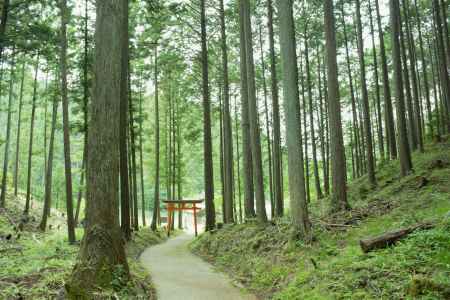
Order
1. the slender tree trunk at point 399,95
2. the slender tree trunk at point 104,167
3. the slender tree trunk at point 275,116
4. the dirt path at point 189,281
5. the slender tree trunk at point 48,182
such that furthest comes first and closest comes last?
the slender tree trunk at point 48,182 → the slender tree trunk at point 275,116 → the slender tree trunk at point 399,95 → the dirt path at point 189,281 → the slender tree trunk at point 104,167

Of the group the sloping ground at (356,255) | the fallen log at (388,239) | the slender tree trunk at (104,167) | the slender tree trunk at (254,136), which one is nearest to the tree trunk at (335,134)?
the sloping ground at (356,255)

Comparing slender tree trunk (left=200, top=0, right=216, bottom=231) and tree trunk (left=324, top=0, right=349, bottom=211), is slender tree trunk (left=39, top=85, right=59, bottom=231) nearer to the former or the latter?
slender tree trunk (left=200, top=0, right=216, bottom=231)

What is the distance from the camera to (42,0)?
11.5 meters

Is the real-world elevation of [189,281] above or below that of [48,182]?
below

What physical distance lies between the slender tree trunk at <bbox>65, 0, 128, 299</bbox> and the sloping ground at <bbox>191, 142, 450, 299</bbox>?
2.99 m

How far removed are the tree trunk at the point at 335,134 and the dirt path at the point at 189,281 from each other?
3.78 meters

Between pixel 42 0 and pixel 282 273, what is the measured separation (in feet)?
38.5

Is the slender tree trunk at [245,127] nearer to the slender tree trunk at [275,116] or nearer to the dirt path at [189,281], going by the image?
the slender tree trunk at [275,116]

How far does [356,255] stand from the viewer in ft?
17.9

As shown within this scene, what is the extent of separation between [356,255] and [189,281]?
3778mm

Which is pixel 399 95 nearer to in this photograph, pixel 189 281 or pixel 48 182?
pixel 189 281

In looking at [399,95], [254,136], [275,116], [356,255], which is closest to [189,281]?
[356,255]

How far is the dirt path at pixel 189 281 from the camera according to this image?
6285 millimetres

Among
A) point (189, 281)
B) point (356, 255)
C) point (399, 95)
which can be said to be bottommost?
point (189, 281)
